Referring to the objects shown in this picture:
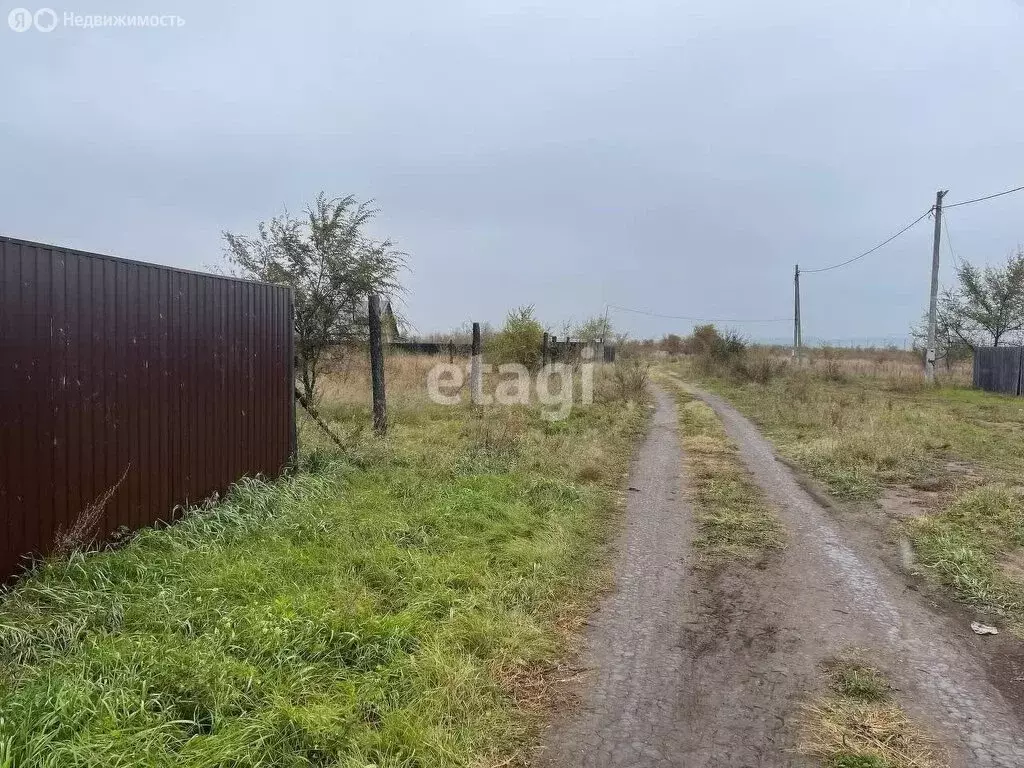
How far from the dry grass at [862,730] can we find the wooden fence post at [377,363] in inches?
291

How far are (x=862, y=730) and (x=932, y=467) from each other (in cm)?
758

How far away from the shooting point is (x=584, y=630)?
393 cm

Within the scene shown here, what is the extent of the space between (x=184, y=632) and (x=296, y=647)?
0.64 m

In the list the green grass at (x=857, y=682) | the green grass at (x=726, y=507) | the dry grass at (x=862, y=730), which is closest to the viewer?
the dry grass at (x=862, y=730)

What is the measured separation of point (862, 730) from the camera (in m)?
2.83

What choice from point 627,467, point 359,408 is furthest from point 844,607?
point 359,408

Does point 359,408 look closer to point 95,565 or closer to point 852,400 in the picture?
point 95,565

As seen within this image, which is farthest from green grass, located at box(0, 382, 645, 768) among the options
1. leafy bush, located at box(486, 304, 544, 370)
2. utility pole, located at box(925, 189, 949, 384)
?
utility pole, located at box(925, 189, 949, 384)

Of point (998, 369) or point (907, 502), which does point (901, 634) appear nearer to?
point (907, 502)

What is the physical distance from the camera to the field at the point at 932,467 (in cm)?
499

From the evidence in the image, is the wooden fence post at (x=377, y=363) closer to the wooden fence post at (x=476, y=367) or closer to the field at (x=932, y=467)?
the wooden fence post at (x=476, y=367)

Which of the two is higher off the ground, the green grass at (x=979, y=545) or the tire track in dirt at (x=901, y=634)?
the green grass at (x=979, y=545)

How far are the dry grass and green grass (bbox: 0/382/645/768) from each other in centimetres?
129
